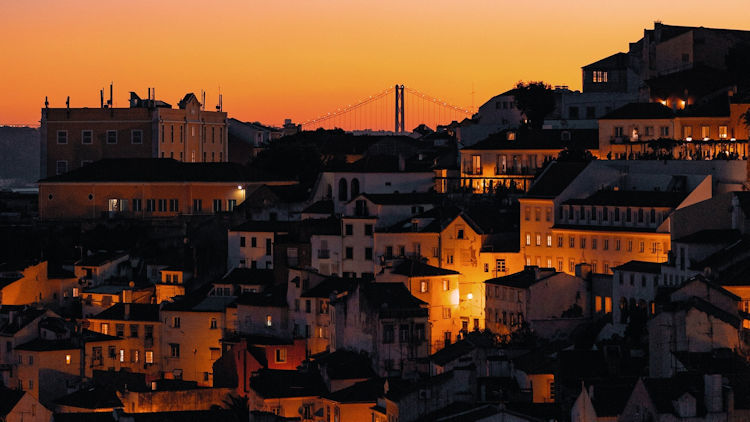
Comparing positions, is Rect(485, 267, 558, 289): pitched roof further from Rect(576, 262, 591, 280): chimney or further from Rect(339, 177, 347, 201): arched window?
Rect(339, 177, 347, 201): arched window

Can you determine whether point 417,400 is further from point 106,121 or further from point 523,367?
point 106,121

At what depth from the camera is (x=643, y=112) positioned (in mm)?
85188

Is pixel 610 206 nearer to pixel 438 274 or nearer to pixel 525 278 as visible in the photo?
pixel 525 278

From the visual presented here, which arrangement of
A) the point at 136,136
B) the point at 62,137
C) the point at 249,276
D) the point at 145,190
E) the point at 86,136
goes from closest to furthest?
the point at 249,276
the point at 145,190
the point at 136,136
the point at 86,136
the point at 62,137

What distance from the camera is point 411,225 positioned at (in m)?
80.0

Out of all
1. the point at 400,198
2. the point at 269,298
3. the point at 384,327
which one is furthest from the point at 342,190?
the point at 384,327

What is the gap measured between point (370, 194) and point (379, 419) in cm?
2388

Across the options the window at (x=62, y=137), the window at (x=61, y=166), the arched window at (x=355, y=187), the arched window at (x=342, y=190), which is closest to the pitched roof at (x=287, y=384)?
the arched window at (x=355, y=187)

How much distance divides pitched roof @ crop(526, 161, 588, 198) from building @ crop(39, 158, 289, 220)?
3055 centimetres

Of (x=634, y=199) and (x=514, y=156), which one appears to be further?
(x=514, y=156)

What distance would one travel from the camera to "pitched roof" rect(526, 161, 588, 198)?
77.0 m

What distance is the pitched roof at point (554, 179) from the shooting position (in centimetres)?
7700

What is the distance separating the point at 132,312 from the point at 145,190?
2477 centimetres

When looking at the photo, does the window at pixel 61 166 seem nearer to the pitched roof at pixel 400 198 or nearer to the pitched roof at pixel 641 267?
the pitched roof at pixel 400 198
